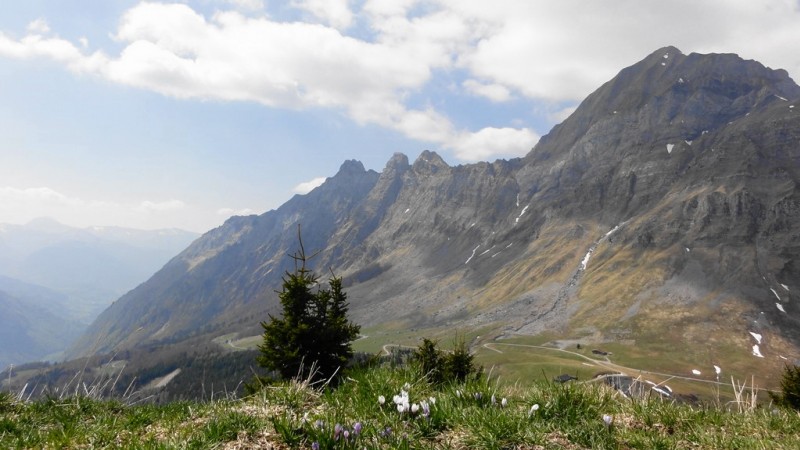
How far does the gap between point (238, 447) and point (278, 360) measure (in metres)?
21.1

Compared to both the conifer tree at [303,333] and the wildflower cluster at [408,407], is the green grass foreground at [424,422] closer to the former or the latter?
the wildflower cluster at [408,407]

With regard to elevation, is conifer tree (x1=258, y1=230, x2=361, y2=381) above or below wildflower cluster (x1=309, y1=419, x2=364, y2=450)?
below

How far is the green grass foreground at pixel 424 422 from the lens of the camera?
459 cm

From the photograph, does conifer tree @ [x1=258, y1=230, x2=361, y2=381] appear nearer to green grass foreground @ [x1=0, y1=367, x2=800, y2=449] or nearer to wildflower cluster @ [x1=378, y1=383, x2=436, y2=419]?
green grass foreground @ [x1=0, y1=367, x2=800, y2=449]

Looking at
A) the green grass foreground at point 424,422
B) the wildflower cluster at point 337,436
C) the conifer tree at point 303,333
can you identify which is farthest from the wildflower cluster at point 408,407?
the conifer tree at point 303,333

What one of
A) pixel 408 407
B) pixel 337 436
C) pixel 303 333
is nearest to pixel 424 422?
pixel 408 407

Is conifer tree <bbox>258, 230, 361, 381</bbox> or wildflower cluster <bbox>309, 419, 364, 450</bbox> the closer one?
wildflower cluster <bbox>309, 419, 364, 450</bbox>

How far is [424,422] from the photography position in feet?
16.2

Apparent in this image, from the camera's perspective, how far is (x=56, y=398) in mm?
8312

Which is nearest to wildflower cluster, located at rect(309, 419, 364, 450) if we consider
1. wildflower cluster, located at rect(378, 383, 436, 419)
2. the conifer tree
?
wildflower cluster, located at rect(378, 383, 436, 419)

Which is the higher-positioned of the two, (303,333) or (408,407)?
(408,407)

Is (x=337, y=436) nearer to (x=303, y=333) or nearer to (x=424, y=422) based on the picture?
(x=424, y=422)

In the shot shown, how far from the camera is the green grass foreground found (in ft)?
15.1

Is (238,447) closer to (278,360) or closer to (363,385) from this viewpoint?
(363,385)
